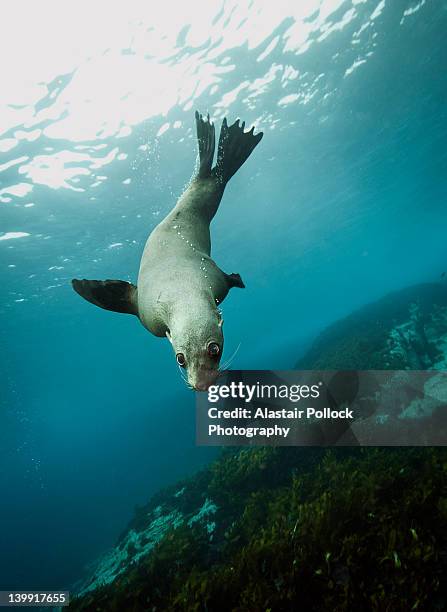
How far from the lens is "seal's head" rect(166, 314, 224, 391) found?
1.72 meters

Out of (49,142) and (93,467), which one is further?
(93,467)

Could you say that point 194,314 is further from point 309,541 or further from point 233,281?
point 309,541

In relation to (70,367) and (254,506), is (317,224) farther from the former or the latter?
(70,367)

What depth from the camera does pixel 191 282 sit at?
2.19 meters

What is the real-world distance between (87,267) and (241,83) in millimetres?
15155

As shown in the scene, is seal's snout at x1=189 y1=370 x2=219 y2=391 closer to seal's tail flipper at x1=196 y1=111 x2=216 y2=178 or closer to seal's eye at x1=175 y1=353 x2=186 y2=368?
seal's eye at x1=175 y1=353 x2=186 y2=368

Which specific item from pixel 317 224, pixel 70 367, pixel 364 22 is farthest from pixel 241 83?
pixel 70 367

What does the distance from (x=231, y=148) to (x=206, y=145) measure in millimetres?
277

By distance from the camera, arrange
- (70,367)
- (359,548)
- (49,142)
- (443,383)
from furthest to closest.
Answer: (70,367) < (49,142) < (443,383) < (359,548)

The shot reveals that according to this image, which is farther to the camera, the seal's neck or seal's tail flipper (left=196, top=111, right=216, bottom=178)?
seal's tail flipper (left=196, top=111, right=216, bottom=178)

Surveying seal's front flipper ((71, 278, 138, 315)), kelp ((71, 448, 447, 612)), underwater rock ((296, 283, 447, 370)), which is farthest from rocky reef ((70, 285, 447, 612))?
underwater rock ((296, 283, 447, 370))

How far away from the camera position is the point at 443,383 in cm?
800

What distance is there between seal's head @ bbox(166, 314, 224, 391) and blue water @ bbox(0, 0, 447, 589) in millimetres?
10246

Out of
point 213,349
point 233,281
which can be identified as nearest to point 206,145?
point 233,281
